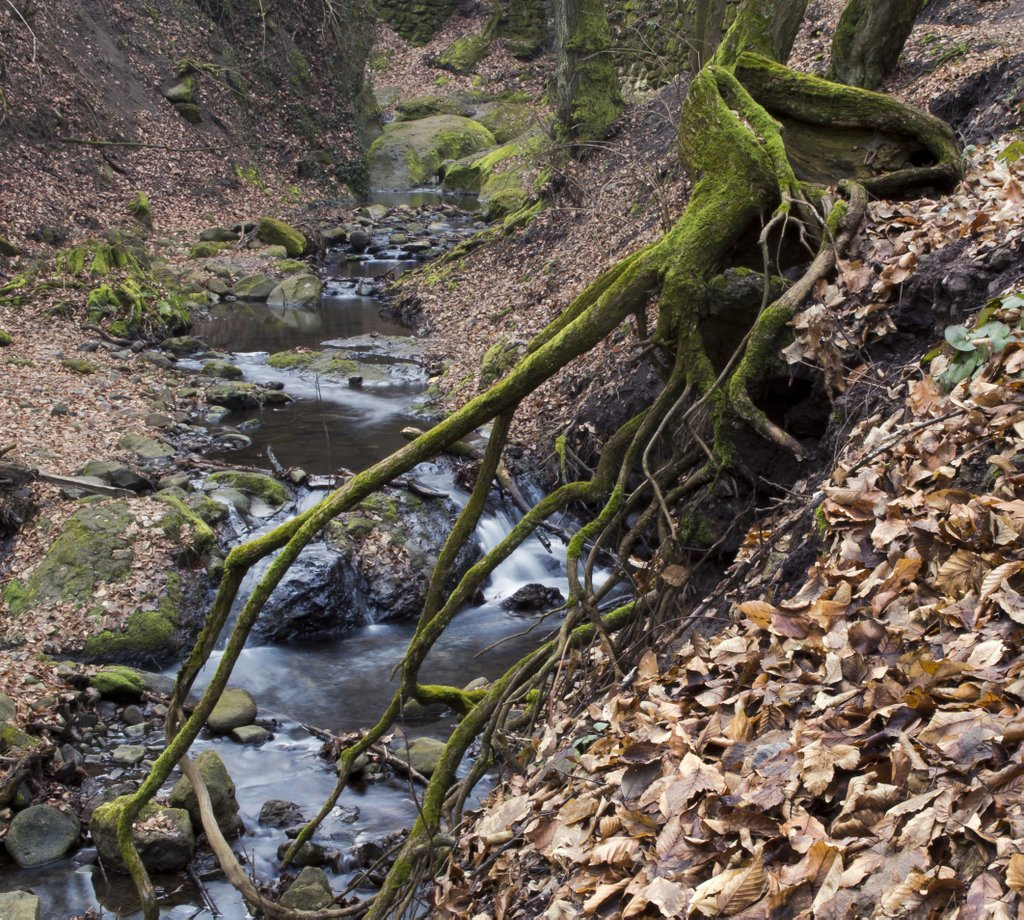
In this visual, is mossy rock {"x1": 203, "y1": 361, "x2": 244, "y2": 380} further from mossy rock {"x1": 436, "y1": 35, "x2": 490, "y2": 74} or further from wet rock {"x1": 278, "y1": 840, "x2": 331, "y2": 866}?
mossy rock {"x1": 436, "y1": 35, "x2": 490, "y2": 74}

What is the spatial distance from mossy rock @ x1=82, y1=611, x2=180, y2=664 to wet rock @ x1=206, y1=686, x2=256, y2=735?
1025mm

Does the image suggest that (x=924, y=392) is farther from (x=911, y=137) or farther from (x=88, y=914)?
(x=88, y=914)

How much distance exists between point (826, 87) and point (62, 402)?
10.5m

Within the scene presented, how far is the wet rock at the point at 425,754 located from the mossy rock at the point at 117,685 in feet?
8.18

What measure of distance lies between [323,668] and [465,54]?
3398cm

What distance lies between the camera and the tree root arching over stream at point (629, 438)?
491 cm

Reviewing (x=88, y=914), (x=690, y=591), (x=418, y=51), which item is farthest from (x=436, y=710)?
(x=418, y=51)

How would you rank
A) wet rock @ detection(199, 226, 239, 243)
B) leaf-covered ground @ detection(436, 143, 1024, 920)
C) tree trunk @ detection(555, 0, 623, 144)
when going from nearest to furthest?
1. leaf-covered ground @ detection(436, 143, 1024, 920)
2. tree trunk @ detection(555, 0, 623, 144)
3. wet rock @ detection(199, 226, 239, 243)

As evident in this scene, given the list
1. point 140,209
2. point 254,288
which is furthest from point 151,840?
point 140,209

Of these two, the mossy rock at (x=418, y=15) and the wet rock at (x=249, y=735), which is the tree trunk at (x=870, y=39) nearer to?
the wet rock at (x=249, y=735)

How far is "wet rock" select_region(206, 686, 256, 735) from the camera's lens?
8.21m

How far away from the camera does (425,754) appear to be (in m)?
7.56

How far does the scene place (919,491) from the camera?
3869 mm

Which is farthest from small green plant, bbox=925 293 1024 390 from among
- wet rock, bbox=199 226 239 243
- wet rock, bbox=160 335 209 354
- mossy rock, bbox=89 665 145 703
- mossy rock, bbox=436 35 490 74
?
mossy rock, bbox=436 35 490 74
